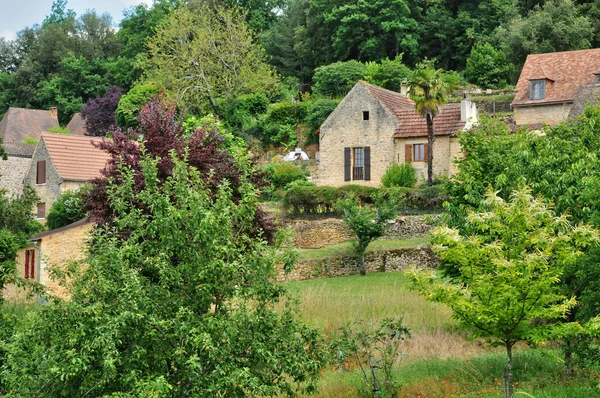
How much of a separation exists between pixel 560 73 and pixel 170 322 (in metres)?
39.9

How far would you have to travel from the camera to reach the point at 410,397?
16.2 meters

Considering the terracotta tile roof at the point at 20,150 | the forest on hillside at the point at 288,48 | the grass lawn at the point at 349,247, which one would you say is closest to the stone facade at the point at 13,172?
the terracotta tile roof at the point at 20,150

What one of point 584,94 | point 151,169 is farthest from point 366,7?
point 151,169

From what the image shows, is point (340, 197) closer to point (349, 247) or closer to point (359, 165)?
point (349, 247)

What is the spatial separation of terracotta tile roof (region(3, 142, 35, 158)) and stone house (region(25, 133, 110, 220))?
1072cm

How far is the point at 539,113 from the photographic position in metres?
46.3

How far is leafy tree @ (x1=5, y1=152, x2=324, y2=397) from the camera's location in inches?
447

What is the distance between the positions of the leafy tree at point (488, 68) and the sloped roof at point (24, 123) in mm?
34502

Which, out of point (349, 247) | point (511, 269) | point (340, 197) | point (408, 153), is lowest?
point (349, 247)

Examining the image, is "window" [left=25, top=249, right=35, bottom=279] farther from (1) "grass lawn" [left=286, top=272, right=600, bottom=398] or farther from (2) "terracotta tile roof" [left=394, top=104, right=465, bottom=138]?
(2) "terracotta tile roof" [left=394, top=104, right=465, bottom=138]

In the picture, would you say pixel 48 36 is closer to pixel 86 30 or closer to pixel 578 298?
pixel 86 30

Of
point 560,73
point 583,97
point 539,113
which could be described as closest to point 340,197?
point 583,97

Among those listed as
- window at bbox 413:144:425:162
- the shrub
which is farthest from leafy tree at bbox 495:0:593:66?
the shrub

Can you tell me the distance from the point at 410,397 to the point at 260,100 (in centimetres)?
4135
